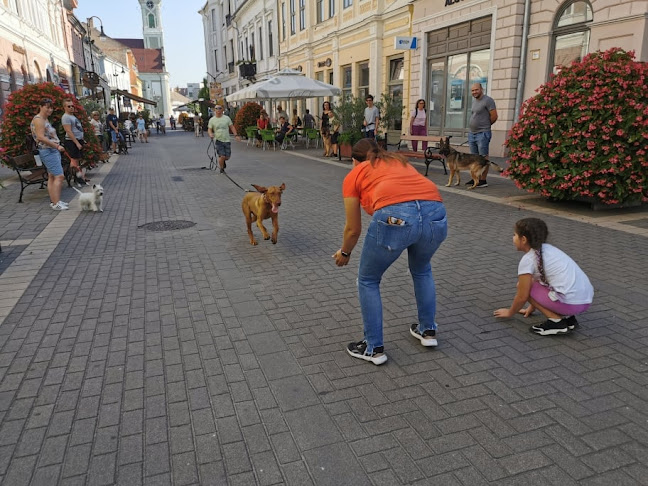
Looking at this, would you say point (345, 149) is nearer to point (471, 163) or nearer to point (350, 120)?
point (350, 120)

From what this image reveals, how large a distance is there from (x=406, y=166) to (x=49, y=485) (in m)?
2.64

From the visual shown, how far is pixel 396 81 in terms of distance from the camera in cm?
2205

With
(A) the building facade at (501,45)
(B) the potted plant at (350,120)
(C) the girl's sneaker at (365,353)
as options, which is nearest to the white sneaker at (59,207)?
(C) the girl's sneaker at (365,353)

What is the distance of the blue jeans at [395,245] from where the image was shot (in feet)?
10.4

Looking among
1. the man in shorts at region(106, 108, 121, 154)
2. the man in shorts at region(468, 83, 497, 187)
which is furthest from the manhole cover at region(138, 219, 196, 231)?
the man in shorts at region(106, 108, 121, 154)

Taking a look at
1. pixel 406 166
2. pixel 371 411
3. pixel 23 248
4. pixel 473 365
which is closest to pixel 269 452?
pixel 371 411

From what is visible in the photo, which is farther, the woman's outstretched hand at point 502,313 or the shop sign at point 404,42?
the shop sign at point 404,42

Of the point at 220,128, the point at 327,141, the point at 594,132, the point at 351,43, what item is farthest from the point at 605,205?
the point at 351,43

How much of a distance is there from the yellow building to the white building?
5562 mm

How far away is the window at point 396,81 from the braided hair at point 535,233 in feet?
60.3

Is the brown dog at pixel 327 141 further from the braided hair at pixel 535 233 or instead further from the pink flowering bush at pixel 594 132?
the braided hair at pixel 535 233

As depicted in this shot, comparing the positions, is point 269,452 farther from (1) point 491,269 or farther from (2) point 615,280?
(2) point 615,280

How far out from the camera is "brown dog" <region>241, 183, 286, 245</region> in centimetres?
625

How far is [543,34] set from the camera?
14.0m
